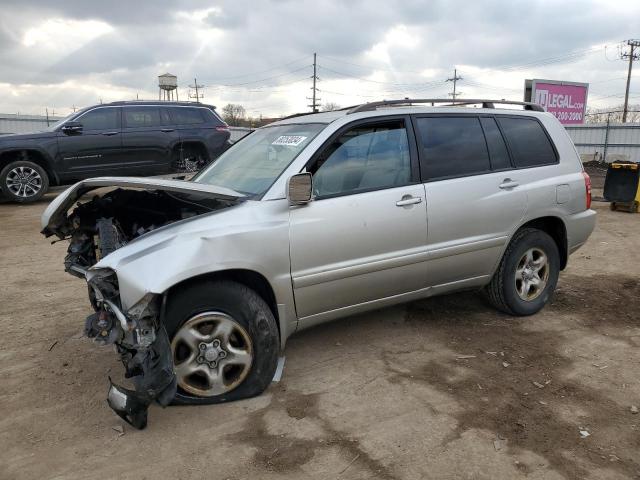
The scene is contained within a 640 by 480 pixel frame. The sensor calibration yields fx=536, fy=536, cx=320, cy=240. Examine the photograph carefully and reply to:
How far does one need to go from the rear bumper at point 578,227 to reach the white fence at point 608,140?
19424 mm

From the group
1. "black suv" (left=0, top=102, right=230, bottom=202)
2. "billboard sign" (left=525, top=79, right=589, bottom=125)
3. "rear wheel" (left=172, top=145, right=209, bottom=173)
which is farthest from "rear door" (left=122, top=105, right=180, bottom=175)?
"billboard sign" (left=525, top=79, right=589, bottom=125)

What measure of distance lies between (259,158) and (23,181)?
28.0 ft

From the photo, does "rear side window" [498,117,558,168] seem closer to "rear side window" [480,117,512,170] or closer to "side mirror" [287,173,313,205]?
"rear side window" [480,117,512,170]

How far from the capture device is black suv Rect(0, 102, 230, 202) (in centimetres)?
1045

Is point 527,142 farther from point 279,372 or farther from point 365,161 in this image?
point 279,372

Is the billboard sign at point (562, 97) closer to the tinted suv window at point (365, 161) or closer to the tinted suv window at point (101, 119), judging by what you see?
the tinted suv window at point (101, 119)

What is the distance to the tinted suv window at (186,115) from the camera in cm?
1137

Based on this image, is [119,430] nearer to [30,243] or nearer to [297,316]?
[297,316]

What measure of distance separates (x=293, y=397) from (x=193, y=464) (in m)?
0.83

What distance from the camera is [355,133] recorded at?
3828mm

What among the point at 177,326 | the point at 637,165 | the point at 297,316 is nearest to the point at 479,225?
the point at 297,316

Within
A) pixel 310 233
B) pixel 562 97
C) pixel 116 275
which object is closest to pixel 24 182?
pixel 116 275

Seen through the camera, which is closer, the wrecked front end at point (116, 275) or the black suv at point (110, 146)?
the wrecked front end at point (116, 275)

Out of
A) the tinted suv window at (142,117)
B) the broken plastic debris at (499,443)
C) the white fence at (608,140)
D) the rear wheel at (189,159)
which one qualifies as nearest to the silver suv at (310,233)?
the broken plastic debris at (499,443)
